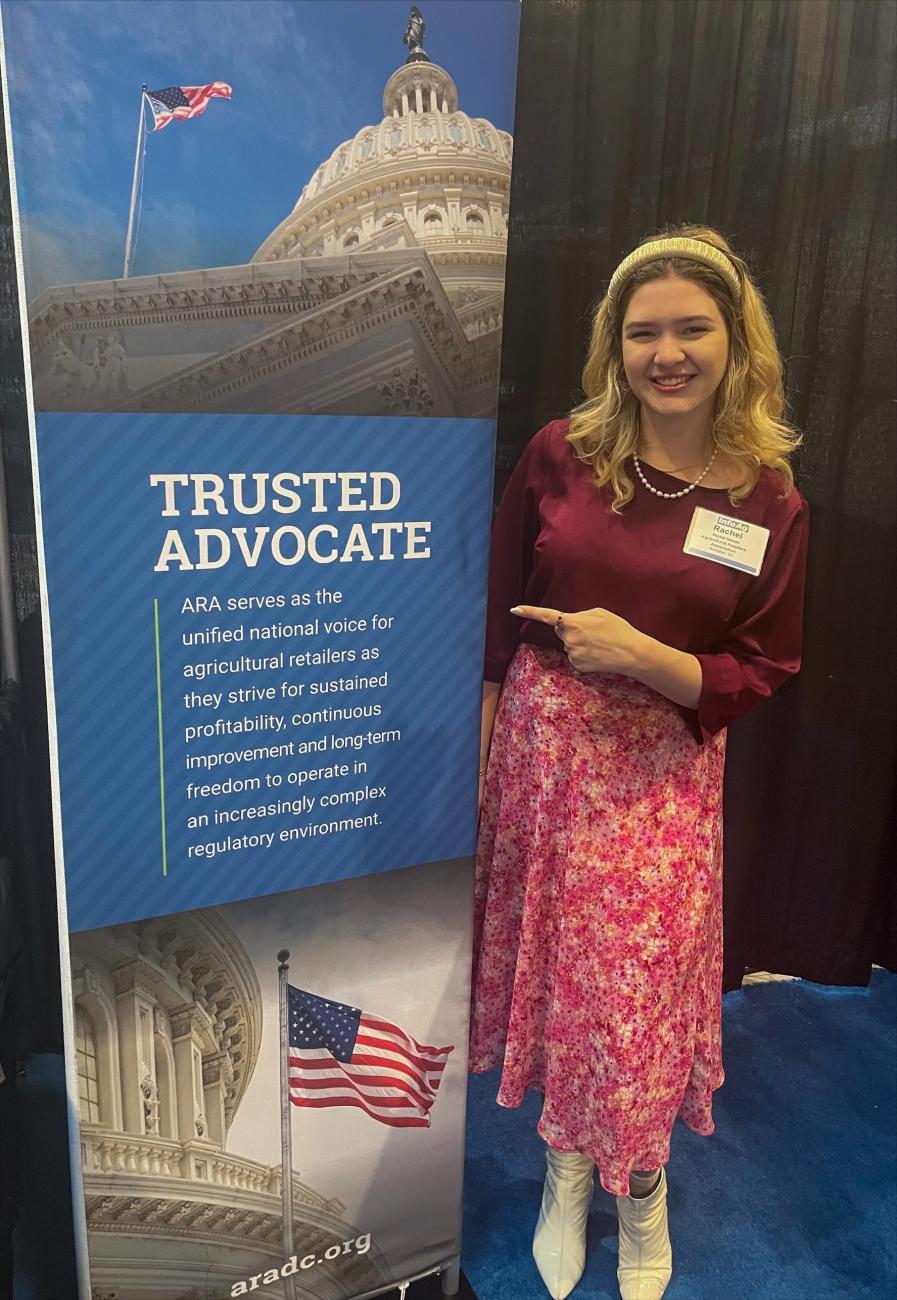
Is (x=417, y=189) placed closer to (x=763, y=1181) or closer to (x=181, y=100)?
(x=181, y=100)

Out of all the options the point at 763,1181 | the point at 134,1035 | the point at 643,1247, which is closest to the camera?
the point at 134,1035

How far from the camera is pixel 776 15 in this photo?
2.04m

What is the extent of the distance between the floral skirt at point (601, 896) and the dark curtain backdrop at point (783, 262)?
0.81m

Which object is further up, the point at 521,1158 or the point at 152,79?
the point at 152,79

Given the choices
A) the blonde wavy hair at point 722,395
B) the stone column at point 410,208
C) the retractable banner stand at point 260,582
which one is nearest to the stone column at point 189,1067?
the retractable banner stand at point 260,582

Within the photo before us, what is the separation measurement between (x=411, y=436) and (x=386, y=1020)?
87cm

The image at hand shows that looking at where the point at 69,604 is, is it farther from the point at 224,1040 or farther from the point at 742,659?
the point at 742,659

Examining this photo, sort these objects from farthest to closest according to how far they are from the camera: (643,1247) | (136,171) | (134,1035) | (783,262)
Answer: (783,262), (643,1247), (134,1035), (136,171)

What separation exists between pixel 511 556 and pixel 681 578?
303 millimetres

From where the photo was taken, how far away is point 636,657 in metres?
1.39

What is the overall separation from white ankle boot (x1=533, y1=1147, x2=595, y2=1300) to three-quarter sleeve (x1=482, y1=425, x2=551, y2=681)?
0.91m

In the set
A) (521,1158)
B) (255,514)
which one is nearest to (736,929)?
(521,1158)

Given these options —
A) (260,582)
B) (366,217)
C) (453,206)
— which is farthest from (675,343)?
(260,582)

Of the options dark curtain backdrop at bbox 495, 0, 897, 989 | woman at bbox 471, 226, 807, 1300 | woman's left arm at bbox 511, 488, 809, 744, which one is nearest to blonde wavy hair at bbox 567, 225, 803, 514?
woman at bbox 471, 226, 807, 1300
